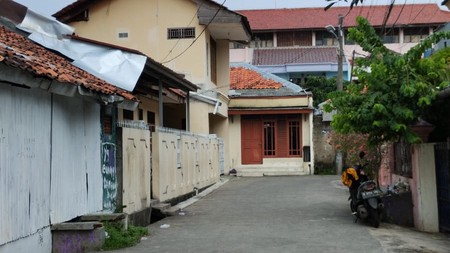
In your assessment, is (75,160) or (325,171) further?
(325,171)

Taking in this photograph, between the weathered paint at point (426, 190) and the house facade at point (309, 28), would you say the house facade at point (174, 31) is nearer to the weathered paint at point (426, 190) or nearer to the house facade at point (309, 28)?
the weathered paint at point (426, 190)

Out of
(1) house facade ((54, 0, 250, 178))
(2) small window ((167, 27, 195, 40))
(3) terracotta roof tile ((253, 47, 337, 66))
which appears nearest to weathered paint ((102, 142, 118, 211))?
(1) house facade ((54, 0, 250, 178))

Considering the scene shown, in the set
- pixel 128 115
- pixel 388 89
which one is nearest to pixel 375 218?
pixel 388 89

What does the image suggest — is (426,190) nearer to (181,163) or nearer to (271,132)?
(181,163)

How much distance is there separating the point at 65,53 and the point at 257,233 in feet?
16.7

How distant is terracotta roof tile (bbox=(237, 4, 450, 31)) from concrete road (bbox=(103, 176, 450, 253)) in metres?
37.3

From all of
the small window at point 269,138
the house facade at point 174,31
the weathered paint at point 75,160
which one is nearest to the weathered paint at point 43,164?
the weathered paint at point 75,160

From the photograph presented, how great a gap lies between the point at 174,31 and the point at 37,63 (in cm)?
1762

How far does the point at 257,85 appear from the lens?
31.2 metres

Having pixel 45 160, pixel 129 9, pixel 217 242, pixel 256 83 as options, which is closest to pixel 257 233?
pixel 217 242

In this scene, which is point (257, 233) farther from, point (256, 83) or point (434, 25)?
point (434, 25)

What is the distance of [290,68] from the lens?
4788 cm

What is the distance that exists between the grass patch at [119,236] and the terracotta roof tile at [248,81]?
→ 22022 mm

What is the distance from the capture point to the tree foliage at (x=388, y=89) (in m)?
10.2
